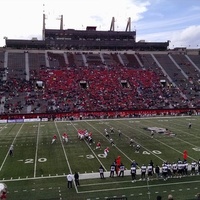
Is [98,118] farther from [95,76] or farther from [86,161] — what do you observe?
[86,161]

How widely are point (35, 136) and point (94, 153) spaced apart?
1005 centimetres

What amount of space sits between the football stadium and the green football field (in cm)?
6

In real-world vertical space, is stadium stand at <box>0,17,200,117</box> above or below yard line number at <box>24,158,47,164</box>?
above

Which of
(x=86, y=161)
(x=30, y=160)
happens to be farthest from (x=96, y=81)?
(x=86, y=161)

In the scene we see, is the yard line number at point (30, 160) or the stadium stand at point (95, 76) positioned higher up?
the stadium stand at point (95, 76)

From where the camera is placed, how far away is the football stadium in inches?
647

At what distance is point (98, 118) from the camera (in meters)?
49.2

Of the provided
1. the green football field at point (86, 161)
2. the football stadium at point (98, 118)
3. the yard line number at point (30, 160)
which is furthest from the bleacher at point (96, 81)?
the yard line number at point (30, 160)

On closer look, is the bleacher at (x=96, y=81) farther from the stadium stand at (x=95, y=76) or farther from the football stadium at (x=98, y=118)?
the football stadium at (x=98, y=118)

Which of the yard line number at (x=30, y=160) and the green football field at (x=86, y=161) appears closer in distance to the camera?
the green football field at (x=86, y=161)

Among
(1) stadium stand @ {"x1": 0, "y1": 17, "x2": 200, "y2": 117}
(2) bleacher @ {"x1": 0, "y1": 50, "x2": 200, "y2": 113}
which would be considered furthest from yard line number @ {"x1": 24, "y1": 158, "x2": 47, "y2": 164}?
(2) bleacher @ {"x1": 0, "y1": 50, "x2": 200, "y2": 113}

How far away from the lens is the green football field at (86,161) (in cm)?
1491

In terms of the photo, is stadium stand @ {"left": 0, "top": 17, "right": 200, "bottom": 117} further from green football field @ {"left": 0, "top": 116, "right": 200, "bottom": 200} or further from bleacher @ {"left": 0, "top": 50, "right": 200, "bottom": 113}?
green football field @ {"left": 0, "top": 116, "right": 200, "bottom": 200}

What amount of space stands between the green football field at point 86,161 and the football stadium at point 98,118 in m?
0.06
